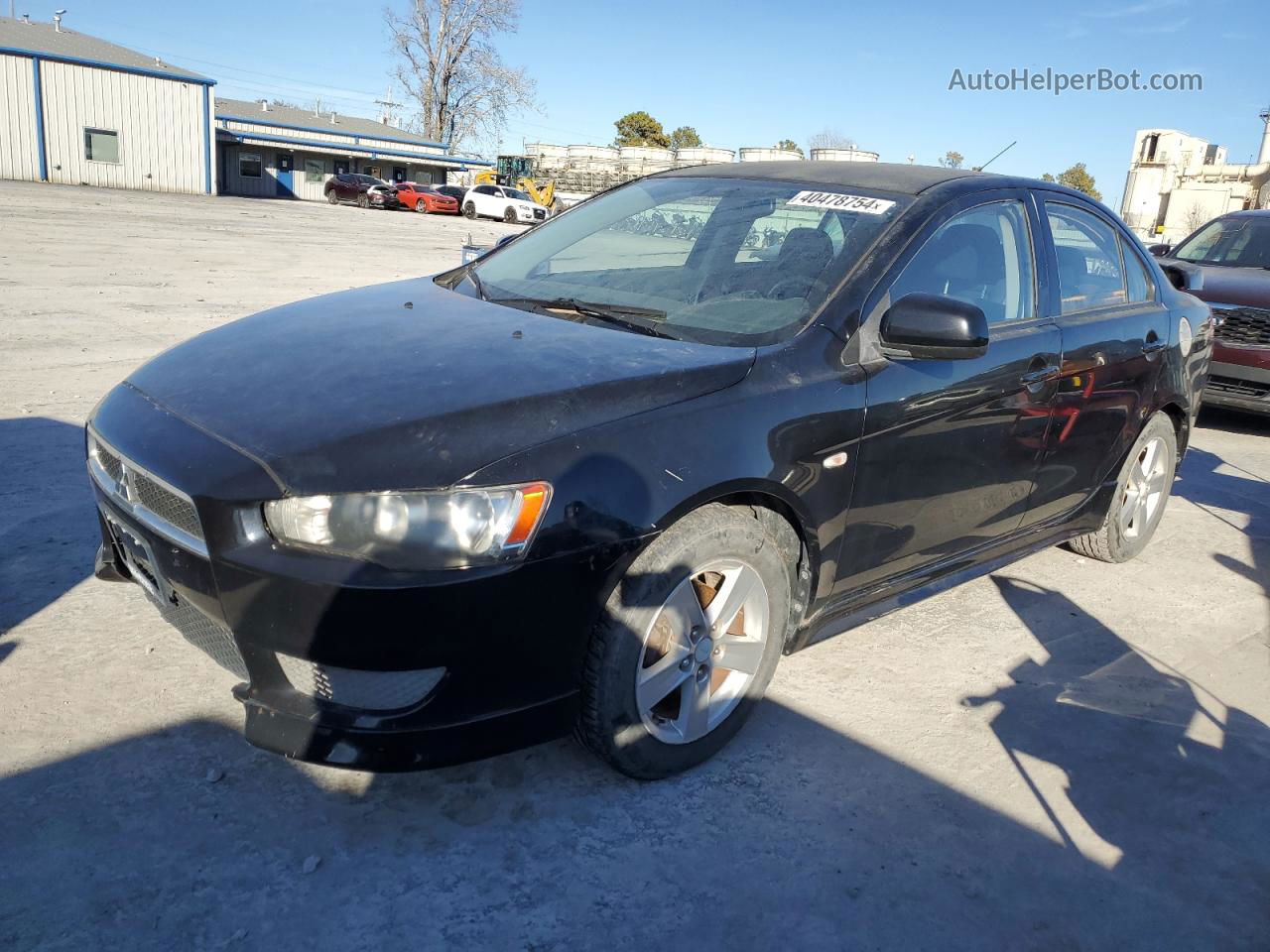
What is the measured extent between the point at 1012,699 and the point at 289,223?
26222 mm

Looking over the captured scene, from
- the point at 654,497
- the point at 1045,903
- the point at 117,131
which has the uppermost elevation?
the point at 117,131

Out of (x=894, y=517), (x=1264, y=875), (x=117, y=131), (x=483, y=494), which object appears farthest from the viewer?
(x=117, y=131)

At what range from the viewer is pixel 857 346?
3031 millimetres

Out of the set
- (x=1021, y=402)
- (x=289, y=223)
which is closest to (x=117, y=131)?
(x=289, y=223)

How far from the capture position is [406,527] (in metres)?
2.22

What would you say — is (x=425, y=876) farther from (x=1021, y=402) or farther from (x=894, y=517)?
(x=1021, y=402)

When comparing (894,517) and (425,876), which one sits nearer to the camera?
(425,876)

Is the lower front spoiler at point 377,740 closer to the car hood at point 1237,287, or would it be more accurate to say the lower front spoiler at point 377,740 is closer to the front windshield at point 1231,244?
the car hood at point 1237,287

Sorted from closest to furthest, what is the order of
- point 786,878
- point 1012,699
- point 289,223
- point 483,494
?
point 483,494, point 786,878, point 1012,699, point 289,223

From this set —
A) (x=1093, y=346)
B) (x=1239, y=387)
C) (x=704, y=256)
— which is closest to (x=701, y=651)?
(x=704, y=256)

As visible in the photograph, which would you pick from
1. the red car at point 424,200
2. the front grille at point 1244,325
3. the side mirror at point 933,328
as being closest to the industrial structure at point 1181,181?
the red car at point 424,200

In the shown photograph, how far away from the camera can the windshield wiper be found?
10.3 ft

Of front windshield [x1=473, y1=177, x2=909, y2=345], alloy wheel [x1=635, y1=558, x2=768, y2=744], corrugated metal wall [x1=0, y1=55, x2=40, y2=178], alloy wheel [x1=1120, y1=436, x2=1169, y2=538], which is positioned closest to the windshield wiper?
front windshield [x1=473, y1=177, x2=909, y2=345]

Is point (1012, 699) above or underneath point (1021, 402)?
underneath
